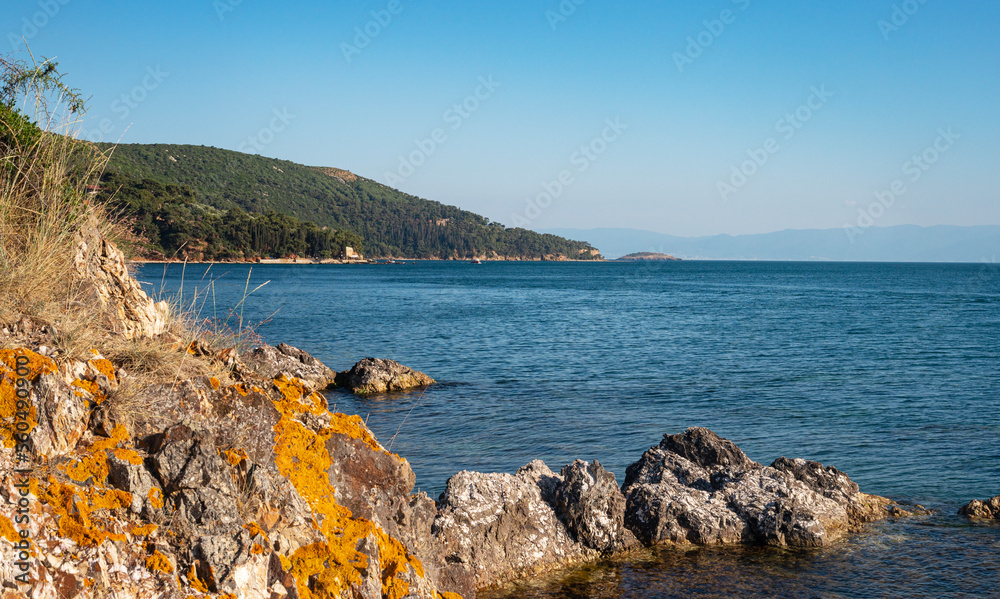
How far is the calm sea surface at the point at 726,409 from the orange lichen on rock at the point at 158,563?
10.5 ft

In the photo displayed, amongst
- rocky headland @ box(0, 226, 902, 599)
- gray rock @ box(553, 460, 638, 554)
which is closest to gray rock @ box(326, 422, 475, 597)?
rocky headland @ box(0, 226, 902, 599)

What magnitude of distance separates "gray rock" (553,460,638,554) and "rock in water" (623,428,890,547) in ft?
1.92

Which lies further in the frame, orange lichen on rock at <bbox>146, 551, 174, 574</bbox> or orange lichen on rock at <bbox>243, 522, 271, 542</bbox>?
orange lichen on rock at <bbox>243, 522, 271, 542</bbox>

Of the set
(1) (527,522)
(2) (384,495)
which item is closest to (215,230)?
(1) (527,522)

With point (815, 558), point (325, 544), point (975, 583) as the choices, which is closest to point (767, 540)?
point (815, 558)

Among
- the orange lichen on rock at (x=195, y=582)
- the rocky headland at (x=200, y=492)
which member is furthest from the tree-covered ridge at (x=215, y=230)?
the orange lichen on rock at (x=195, y=582)

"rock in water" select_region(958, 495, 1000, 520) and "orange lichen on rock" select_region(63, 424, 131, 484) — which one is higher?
"orange lichen on rock" select_region(63, 424, 131, 484)

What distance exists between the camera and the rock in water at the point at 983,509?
1045cm

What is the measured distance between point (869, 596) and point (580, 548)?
359 cm

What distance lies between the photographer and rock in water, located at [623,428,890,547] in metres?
9.48

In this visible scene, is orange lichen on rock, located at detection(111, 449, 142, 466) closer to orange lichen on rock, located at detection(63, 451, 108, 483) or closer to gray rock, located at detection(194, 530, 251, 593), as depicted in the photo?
orange lichen on rock, located at detection(63, 451, 108, 483)

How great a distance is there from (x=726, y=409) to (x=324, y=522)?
15.9m

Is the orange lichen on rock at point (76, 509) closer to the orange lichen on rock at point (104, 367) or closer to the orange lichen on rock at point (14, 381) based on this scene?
the orange lichen on rock at point (14, 381)

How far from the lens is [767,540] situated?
372 inches
